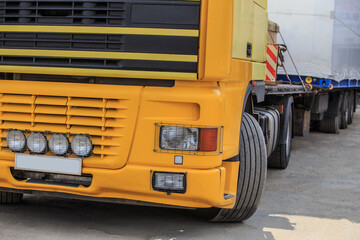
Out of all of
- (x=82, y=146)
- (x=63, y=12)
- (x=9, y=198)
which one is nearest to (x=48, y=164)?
(x=82, y=146)

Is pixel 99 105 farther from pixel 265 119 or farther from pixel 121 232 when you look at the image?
pixel 265 119

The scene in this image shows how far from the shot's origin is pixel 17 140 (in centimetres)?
462

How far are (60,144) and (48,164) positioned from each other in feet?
0.59

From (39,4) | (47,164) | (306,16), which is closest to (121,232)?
(47,164)

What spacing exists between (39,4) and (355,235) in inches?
125

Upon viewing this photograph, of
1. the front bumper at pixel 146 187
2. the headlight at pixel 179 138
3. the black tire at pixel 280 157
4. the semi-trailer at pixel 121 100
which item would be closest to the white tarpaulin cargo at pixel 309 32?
the black tire at pixel 280 157

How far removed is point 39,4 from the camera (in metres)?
4.55

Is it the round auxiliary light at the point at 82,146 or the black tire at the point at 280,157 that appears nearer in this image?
the round auxiliary light at the point at 82,146

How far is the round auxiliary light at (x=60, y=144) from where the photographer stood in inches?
178

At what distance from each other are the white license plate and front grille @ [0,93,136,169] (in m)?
0.10

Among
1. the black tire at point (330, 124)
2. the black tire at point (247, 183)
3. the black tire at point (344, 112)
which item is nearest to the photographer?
the black tire at point (247, 183)

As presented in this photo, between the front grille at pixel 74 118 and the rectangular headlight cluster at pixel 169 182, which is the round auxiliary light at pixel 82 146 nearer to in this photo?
the front grille at pixel 74 118

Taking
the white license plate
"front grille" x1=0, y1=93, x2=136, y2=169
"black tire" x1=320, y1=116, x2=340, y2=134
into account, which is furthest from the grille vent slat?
"black tire" x1=320, y1=116, x2=340, y2=134

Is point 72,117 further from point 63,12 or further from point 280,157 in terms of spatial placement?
point 280,157
